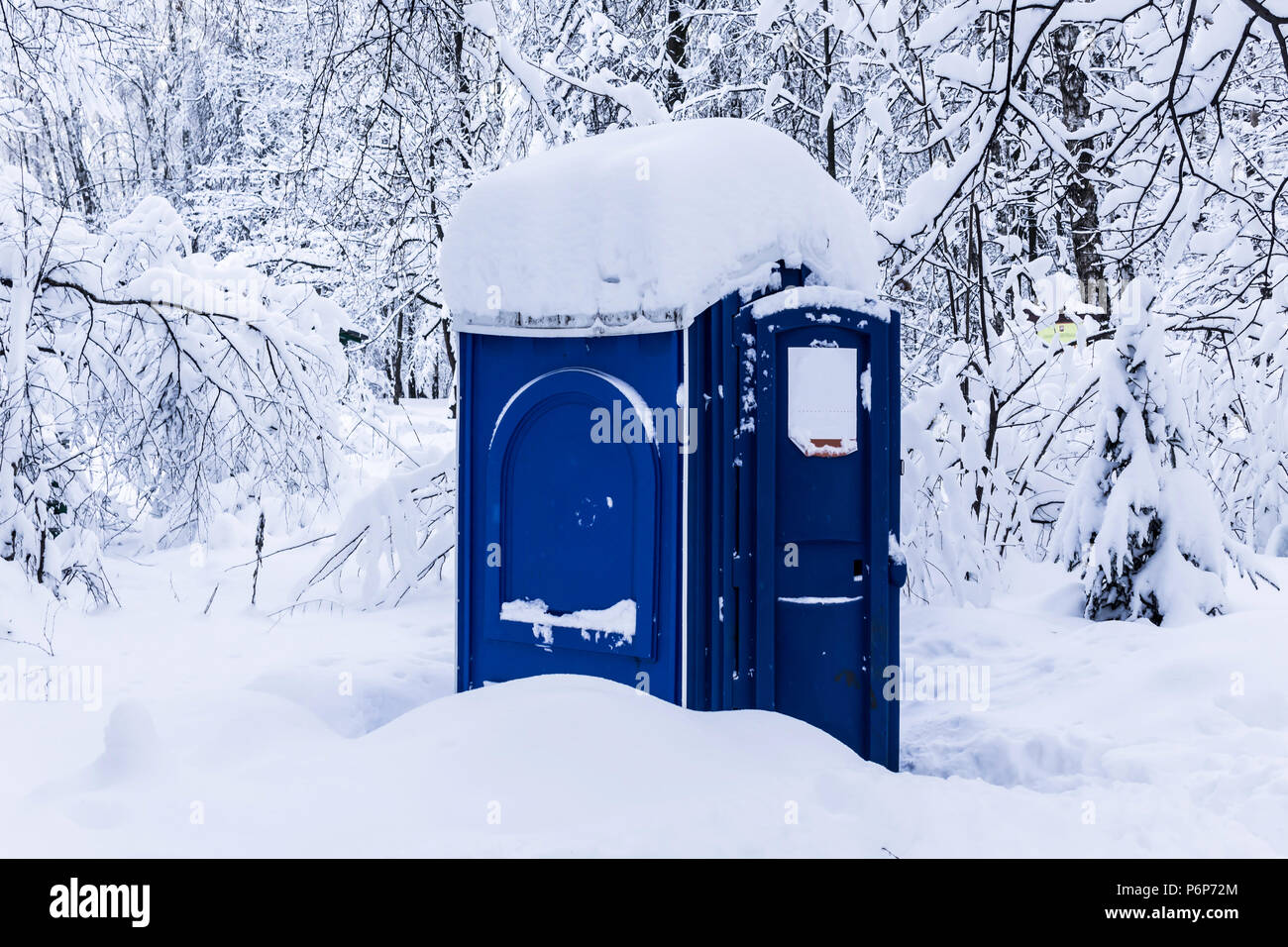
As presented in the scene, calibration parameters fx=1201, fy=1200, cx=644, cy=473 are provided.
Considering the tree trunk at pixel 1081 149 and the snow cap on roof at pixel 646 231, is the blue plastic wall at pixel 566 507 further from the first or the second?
the tree trunk at pixel 1081 149

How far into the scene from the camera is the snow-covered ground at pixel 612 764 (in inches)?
128

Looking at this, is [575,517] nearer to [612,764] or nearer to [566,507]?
[566,507]

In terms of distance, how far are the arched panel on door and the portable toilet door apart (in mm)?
405

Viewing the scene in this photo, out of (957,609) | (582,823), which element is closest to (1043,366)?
(957,609)

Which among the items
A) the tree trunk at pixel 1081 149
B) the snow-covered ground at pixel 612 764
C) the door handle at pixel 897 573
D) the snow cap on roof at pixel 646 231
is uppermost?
the tree trunk at pixel 1081 149

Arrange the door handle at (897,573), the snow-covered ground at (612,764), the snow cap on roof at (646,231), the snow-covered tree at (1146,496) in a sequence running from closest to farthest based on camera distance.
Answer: the snow-covered ground at (612,764) → the snow cap on roof at (646,231) → the door handle at (897,573) → the snow-covered tree at (1146,496)

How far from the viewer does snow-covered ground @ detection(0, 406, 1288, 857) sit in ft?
10.7

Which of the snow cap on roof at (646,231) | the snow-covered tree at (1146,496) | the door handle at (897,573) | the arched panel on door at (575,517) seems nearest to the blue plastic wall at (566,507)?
the arched panel on door at (575,517)

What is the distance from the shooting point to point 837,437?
13.9 feet

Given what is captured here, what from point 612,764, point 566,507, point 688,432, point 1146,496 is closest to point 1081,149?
point 1146,496

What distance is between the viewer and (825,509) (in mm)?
4246

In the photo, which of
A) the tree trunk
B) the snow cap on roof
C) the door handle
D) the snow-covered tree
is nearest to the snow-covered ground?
the snow-covered tree

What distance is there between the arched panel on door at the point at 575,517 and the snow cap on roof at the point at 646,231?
1.02ft
